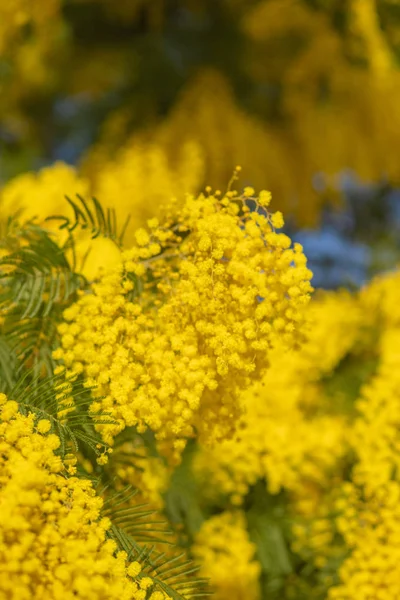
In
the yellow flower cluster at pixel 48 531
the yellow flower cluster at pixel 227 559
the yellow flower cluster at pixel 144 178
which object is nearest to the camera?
the yellow flower cluster at pixel 48 531

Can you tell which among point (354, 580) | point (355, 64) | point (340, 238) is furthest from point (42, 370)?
point (340, 238)

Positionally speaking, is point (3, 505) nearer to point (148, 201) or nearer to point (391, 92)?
point (148, 201)

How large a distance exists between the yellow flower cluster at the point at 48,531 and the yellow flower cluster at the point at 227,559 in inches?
10.0

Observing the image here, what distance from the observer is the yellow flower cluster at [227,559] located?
0.64 metres

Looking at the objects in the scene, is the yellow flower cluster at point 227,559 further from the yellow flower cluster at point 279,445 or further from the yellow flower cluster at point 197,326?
the yellow flower cluster at point 197,326

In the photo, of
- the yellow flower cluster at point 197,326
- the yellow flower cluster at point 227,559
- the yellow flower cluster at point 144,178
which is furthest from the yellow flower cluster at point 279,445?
the yellow flower cluster at point 144,178

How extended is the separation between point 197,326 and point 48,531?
150mm

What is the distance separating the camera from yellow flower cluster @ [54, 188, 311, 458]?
426 millimetres

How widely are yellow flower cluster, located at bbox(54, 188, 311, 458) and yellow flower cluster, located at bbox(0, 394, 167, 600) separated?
0.06 m

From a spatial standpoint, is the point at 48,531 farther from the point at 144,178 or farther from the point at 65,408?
the point at 144,178

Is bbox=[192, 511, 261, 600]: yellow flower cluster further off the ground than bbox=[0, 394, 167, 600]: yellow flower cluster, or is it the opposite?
bbox=[192, 511, 261, 600]: yellow flower cluster

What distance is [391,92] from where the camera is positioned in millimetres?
1170

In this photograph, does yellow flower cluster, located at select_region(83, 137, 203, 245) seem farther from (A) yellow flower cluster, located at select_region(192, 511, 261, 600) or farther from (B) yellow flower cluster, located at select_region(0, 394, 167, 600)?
(B) yellow flower cluster, located at select_region(0, 394, 167, 600)

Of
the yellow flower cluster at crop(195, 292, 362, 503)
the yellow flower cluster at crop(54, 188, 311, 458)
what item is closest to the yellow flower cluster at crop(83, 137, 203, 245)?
the yellow flower cluster at crop(195, 292, 362, 503)
